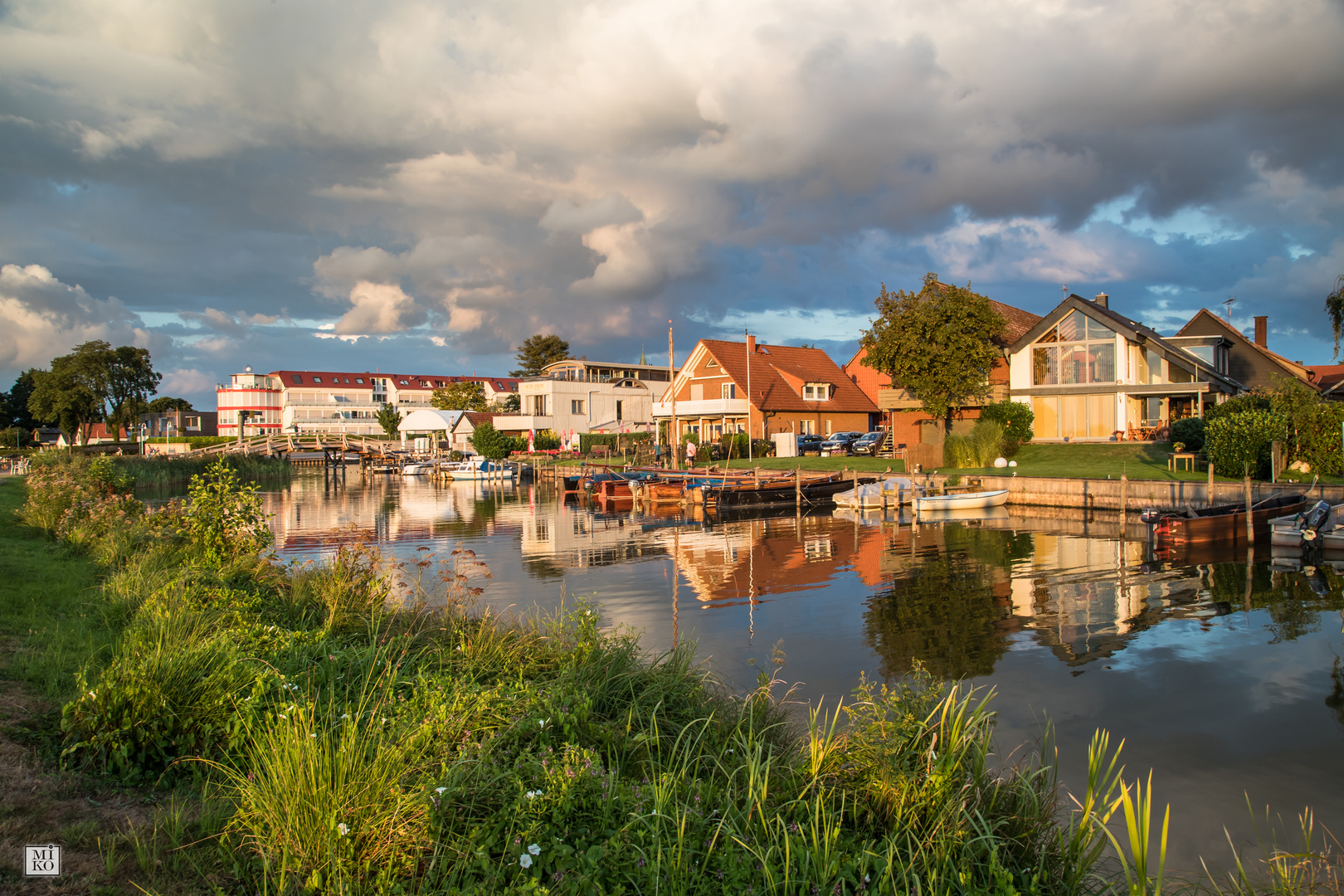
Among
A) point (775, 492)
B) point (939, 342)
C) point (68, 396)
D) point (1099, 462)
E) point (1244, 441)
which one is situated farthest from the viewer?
point (68, 396)

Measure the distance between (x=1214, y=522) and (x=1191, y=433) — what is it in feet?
53.0

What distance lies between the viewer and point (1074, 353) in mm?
43531

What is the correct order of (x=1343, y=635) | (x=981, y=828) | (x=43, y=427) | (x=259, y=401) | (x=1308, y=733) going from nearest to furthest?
(x=981, y=828), (x=1308, y=733), (x=1343, y=635), (x=43, y=427), (x=259, y=401)

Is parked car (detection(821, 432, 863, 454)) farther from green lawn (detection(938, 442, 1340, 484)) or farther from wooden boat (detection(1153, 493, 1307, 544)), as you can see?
wooden boat (detection(1153, 493, 1307, 544))

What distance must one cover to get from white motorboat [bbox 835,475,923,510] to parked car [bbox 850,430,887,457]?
601 inches

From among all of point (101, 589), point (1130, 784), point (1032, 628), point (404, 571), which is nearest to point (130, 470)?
point (404, 571)

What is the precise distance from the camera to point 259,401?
119438mm

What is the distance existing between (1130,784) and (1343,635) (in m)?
8.85

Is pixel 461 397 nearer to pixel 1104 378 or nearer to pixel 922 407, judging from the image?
pixel 922 407

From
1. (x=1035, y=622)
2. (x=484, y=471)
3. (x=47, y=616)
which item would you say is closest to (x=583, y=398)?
(x=484, y=471)

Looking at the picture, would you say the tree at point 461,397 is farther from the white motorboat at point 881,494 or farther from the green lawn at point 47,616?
the green lawn at point 47,616

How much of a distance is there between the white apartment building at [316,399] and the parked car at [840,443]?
64.9 meters

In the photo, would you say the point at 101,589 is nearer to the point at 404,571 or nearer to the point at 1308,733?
the point at 404,571

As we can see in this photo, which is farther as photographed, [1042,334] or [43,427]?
[43,427]
